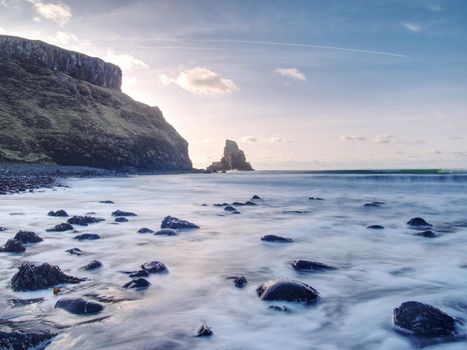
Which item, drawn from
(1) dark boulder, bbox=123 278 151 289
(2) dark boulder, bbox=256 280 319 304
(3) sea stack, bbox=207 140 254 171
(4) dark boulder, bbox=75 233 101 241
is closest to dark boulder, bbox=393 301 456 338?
(2) dark boulder, bbox=256 280 319 304

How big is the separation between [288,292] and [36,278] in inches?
125

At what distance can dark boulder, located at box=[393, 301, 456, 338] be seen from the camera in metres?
3.64

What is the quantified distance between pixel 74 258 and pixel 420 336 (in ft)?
17.6

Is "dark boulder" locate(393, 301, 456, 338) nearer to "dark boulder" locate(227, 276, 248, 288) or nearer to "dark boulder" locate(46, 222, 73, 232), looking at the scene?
"dark boulder" locate(227, 276, 248, 288)

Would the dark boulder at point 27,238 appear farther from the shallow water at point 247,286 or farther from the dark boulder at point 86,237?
the dark boulder at point 86,237

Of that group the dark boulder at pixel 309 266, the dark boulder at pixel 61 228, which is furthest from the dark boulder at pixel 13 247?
the dark boulder at pixel 309 266

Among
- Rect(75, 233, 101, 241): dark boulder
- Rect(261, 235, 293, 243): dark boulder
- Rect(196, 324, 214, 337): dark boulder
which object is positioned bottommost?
Rect(75, 233, 101, 241): dark boulder

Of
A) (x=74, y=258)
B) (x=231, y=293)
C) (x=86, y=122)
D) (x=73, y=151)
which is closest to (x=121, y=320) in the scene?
(x=231, y=293)

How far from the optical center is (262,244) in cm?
828

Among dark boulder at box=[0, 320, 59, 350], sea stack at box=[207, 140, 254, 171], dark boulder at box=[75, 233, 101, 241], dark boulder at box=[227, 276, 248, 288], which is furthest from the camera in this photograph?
sea stack at box=[207, 140, 254, 171]

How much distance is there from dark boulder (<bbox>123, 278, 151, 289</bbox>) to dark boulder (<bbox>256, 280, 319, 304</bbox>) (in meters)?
1.54

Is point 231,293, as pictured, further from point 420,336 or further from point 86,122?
point 86,122

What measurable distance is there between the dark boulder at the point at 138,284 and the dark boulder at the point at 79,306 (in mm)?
788

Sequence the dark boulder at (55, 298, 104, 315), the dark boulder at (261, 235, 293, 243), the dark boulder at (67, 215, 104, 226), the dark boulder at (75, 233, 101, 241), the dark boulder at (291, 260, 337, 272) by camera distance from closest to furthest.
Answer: the dark boulder at (55, 298, 104, 315) < the dark boulder at (291, 260, 337, 272) < the dark boulder at (75, 233, 101, 241) < the dark boulder at (261, 235, 293, 243) < the dark boulder at (67, 215, 104, 226)
